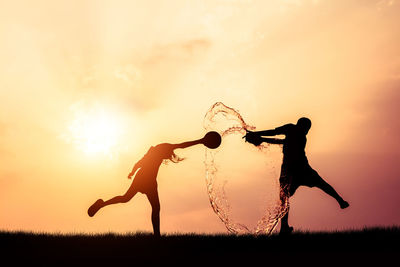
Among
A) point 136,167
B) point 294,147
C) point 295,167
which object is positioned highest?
point 136,167

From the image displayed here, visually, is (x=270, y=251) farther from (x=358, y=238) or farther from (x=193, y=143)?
(x=193, y=143)

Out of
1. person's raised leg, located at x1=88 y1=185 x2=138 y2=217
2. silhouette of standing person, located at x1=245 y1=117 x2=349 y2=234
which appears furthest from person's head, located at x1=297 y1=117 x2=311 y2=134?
person's raised leg, located at x1=88 y1=185 x2=138 y2=217

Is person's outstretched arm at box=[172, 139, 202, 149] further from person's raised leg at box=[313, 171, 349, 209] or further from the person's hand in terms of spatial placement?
person's raised leg at box=[313, 171, 349, 209]

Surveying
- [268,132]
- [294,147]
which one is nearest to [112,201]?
[268,132]

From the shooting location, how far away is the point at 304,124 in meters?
16.0

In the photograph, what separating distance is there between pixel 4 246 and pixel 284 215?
810 cm

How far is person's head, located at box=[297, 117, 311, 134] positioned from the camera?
15961 millimetres

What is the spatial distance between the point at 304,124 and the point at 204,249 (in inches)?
196

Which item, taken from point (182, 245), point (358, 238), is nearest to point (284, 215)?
Result: point (358, 238)

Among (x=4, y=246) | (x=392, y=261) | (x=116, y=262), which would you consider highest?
(x=4, y=246)

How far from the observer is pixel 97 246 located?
1434 centimetres

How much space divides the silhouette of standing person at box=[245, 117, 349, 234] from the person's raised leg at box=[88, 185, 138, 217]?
15.0ft

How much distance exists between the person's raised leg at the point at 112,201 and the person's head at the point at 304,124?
5402 millimetres

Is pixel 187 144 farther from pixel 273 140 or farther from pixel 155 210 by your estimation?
pixel 273 140
